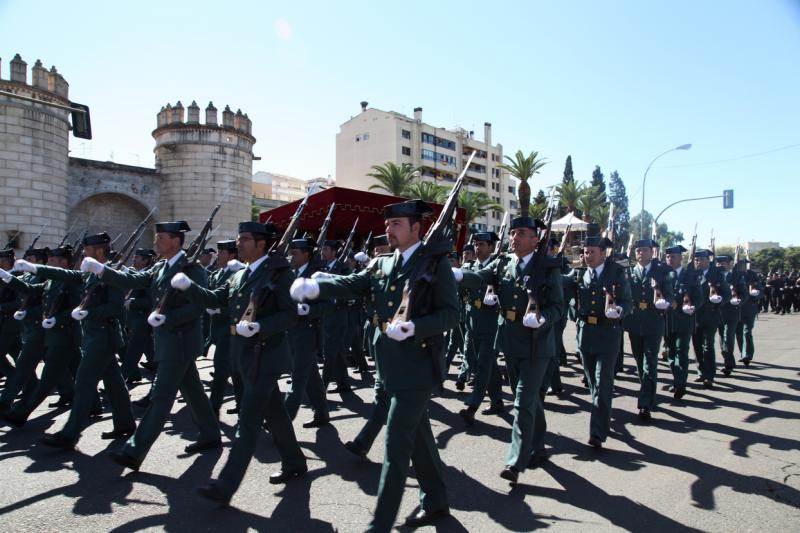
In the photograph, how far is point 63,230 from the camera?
22.1 m

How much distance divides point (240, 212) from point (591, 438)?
81.9 ft

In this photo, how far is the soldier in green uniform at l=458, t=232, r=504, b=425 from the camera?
6.14 metres

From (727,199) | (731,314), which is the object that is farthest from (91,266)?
(727,199)

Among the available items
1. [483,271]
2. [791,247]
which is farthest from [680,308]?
[791,247]

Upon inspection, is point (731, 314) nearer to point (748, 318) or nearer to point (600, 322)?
point (748, 318)

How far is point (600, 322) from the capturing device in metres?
5.60

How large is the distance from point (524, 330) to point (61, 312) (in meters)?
5.11

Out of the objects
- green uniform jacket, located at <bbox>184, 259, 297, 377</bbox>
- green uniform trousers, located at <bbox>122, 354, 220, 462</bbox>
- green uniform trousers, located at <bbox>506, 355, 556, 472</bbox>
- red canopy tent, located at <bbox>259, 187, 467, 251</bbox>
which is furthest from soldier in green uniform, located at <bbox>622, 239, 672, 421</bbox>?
red canopy tent, located at <bbox>259, 187, 467, 251</bbox>

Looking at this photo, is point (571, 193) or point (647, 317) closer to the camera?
point (647, 317)

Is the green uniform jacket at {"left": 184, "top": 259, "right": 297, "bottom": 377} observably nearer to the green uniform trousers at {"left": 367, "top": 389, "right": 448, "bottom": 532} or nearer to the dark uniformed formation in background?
the dark uniformed formation in background

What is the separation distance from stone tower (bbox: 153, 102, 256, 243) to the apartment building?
3306cm

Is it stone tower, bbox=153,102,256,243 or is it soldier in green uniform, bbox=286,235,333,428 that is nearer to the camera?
soldier in green uniform, bbox=286,235,333,428

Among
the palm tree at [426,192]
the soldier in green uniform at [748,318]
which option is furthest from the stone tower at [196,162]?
the soldier in green uniform at [748,318]

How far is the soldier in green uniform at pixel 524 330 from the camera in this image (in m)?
4.45
